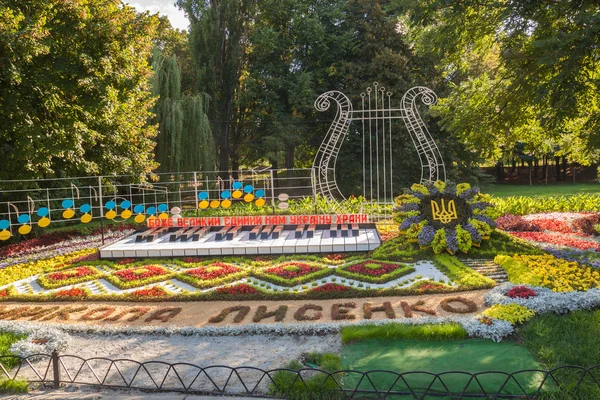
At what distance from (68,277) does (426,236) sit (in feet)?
25.5

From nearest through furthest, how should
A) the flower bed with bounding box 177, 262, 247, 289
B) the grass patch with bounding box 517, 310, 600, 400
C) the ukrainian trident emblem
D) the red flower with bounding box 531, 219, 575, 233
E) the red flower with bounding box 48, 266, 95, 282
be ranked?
1. the grass patch with bounding box 517, 310, 600, 400
2. the flower bed with bounding box 177, 262, 247, 289
3. the red flower with bounding box 48, 266, 95, 282
4. the ukrainian trident emblem
5. the red flower with bounding box 531, 219, 575, 233

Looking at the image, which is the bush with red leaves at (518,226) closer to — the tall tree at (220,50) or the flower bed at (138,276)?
the flower bed at (138,276)

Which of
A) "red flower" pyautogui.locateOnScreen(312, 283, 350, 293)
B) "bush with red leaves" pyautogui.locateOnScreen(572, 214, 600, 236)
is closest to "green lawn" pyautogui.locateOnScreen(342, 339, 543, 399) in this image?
"red flower" pyautogui.locateOnScreen(312, 283, 350, 293)

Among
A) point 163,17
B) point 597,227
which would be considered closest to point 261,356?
point 597,227

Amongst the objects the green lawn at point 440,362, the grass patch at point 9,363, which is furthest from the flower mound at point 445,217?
the grass patch at point 9,363

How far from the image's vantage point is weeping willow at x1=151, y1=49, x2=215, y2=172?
19703 mm

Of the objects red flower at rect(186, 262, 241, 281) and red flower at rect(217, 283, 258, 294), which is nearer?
red flower at rect(217, 283, 258, 294)

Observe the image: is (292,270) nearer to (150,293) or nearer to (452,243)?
(150,293)

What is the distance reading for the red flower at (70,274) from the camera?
9680 mm

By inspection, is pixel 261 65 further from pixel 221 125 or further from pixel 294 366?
pixel 294 366

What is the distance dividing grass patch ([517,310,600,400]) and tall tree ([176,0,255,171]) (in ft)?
65.7

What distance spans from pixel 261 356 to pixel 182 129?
51.4 feet

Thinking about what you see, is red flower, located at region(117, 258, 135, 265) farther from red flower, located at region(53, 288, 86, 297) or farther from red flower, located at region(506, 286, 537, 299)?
red flower, located at region(506, 286, 537, 299)

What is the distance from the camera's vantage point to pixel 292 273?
928cm
